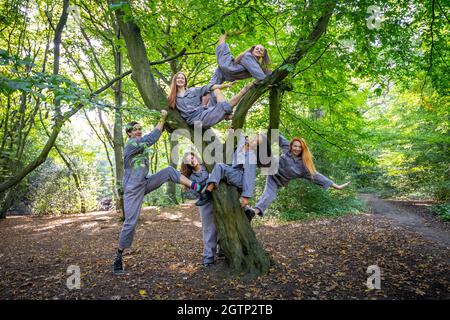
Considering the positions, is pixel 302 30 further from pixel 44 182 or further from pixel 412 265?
pixel 44 182

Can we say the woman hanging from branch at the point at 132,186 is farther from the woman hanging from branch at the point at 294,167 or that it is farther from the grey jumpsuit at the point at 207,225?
the woman hanging from branch at the point at 294,167

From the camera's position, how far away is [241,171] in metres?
4.62

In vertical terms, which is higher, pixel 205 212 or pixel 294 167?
pixel 294 167

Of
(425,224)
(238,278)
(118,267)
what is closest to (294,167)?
(238,278)

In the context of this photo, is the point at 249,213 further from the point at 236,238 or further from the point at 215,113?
the point at 215,113

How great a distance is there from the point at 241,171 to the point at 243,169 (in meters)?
0.05

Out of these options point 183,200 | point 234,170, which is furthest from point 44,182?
point 234,170

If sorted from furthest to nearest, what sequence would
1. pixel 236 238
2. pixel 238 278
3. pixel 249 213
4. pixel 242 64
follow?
pixel 249 213
pixel 242 64
pixel 236 238
pixel 238 278

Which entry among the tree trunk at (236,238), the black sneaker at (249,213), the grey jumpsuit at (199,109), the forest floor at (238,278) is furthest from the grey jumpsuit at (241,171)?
the forest floor at (238,278)

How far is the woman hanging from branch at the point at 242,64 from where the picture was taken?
14.8 ft

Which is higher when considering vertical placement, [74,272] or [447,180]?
[447,180]
